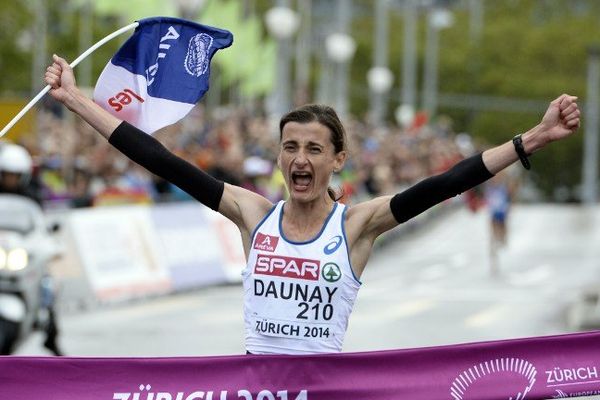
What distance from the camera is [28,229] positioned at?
14.1m

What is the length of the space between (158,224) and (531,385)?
57.9 ft

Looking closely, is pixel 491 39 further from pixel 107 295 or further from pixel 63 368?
pixel 63 368

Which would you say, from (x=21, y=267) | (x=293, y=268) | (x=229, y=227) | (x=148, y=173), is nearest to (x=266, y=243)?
(x=293, y=268)

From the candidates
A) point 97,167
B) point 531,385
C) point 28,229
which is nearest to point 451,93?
point 97,167

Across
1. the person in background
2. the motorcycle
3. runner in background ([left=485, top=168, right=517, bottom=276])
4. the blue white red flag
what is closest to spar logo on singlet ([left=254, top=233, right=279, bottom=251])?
the blue white red flag

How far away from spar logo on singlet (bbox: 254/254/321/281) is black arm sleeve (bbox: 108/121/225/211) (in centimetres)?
39

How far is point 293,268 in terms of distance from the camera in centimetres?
582

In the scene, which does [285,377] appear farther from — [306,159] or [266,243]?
[306,159]

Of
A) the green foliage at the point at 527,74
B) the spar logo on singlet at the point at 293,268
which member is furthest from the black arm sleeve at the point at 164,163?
the green foliage at the point at 527,74

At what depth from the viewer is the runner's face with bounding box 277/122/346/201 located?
5.85m

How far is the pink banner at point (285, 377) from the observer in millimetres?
5840

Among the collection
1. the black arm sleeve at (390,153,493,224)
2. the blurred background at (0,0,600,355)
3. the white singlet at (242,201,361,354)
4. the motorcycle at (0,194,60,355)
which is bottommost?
the white singlet at (242,201,361,354)

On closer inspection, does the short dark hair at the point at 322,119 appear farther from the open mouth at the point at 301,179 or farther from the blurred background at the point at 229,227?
the blurred background at the point at 229,227

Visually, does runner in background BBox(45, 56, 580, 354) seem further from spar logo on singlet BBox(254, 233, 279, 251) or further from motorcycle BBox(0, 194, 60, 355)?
motorcycle BBox(0, 194, 60, 355)
